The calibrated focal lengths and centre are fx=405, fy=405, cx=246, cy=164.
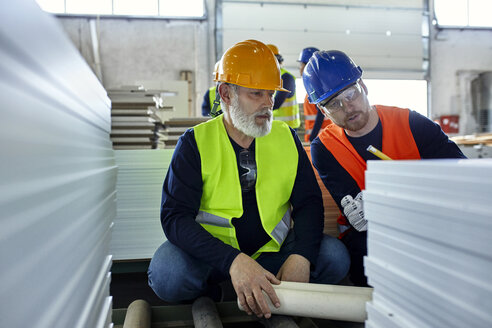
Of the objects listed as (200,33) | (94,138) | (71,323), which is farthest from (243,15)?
(71,323)

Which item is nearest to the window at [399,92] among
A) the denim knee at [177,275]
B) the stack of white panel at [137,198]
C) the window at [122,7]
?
the window at [122,7]

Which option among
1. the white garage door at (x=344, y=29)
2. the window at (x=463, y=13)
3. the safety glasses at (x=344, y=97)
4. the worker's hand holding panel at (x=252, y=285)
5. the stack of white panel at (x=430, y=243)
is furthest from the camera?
the window at (x=463, y=13)

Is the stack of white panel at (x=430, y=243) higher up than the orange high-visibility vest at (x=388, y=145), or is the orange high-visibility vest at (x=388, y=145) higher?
the orange high-visibility vest at (x=388, y=145)

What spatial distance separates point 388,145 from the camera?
7.73 feet

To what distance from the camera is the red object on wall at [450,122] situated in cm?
1000

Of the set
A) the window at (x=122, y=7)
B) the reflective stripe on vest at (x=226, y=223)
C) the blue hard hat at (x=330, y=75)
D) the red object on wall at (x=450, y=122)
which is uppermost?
the window at (x=122, y=7)

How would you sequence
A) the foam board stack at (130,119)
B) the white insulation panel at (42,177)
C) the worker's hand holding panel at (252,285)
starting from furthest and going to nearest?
the foam board stack at (130,119) → the worker's hand holding panel at (252,285) → the white insulation panel at (42,177)

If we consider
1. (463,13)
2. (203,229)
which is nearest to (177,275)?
(203,229)

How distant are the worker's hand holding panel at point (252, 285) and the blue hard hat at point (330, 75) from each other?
1087 millimetres

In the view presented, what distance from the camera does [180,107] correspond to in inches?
348

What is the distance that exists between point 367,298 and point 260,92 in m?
1.26

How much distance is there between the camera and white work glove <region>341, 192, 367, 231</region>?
2.12 m

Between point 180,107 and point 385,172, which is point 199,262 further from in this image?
point 180,107

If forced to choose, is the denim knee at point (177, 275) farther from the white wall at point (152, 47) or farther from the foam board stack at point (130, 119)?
the white wall at point (152, 47)
